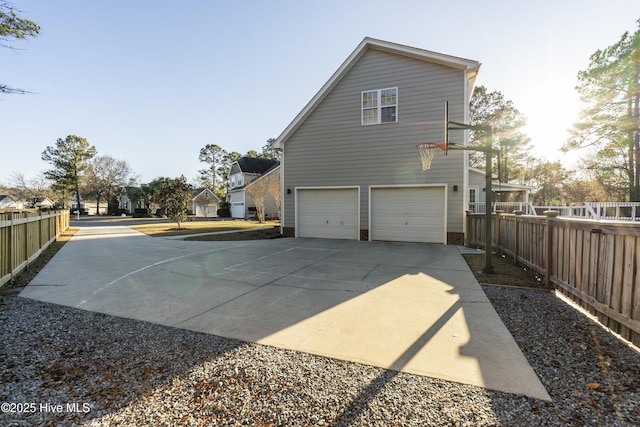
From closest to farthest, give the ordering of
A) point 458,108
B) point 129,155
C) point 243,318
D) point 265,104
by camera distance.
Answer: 1. point 243,318
2. point 458,108
3. point 265,104
4. point 129,155

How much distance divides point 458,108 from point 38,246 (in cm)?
1419

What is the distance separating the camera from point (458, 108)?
1030 centimetres

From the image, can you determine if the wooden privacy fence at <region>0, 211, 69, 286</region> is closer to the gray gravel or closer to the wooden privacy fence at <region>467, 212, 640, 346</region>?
the gray gravel

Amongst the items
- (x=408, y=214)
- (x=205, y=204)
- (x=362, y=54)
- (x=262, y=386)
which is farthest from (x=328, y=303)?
(x=205, y=204)

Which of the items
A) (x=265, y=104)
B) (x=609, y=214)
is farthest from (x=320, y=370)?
(x=609, y=214)

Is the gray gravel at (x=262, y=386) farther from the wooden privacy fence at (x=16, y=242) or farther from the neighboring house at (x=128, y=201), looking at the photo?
the neighboring house at (x=128, y=201)

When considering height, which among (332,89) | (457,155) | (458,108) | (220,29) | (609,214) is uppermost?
(220,29)

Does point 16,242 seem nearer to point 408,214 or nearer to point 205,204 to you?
point 408,214

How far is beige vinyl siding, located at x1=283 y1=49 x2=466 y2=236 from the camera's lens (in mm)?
10477

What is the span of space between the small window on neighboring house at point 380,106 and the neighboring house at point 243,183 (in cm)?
2292

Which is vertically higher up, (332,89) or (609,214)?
(332,89)

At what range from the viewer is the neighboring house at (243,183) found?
33.2 m

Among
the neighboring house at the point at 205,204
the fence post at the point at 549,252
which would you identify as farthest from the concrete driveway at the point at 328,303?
the neighboring house at the point at 205,204

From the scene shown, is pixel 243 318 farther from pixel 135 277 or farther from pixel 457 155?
pixel 457 155
